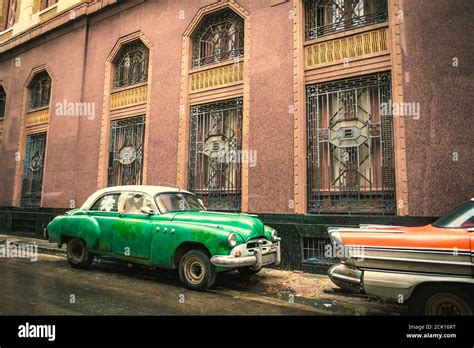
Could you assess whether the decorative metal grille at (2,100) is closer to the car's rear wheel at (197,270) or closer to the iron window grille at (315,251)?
the car's rear wheel at (197,270)

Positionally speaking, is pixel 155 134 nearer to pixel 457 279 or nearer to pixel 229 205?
pixel 229 205

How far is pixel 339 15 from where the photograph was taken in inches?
329

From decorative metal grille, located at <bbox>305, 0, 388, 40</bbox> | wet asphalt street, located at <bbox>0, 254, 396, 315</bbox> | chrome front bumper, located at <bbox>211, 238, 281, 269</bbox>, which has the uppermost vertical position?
decorative metal grille, located at <bbox>305, 0, 388, 40</bbox>

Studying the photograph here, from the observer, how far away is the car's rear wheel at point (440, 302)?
3689mm

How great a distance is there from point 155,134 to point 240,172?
136 inches

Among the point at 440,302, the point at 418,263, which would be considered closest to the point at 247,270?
the point at 418,263

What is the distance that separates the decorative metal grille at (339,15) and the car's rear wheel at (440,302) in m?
6.29

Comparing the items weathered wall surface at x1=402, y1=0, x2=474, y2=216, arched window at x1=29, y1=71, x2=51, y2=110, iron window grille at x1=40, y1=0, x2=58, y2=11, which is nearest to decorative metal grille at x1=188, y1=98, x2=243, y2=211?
weathered wall surface at x1=402, y1=0, x2=474, y2=216

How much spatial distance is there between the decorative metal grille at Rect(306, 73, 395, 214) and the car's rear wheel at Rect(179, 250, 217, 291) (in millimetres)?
3305

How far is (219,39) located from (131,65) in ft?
12.9

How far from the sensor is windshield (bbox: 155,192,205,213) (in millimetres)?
6631

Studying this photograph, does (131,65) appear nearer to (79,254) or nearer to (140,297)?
(79,254)

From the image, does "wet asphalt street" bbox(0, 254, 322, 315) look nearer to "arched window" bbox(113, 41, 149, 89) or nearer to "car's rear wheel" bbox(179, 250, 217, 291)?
"car's rear wheel" bbox(179, 250, 217, 291)
